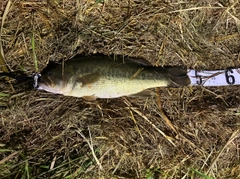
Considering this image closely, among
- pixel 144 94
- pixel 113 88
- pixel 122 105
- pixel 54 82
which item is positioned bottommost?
pixel 122 105

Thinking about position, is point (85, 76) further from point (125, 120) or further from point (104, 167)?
point (104, 167)

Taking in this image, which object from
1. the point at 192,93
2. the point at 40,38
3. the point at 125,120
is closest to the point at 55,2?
the point at 40,38

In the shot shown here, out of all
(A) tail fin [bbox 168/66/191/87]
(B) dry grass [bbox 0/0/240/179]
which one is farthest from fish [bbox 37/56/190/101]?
(B) dry grass [bbox 0/0/240/179]

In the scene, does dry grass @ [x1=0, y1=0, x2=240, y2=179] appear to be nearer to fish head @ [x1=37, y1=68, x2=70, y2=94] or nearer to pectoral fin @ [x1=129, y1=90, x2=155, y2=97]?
pectoral fin @ [x1=129, y1=90, x2=155, y2=97]

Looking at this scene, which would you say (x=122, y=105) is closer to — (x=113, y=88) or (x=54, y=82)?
(x=113, y=88)

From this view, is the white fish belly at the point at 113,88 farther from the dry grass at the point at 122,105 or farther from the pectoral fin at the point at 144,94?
the dry grass at the point at 122,105

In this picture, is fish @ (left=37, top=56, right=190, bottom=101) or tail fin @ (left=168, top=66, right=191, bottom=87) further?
tail fin @ (left=168, top=66, right=191, bottom=87)

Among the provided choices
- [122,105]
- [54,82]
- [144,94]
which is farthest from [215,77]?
[54,82]
